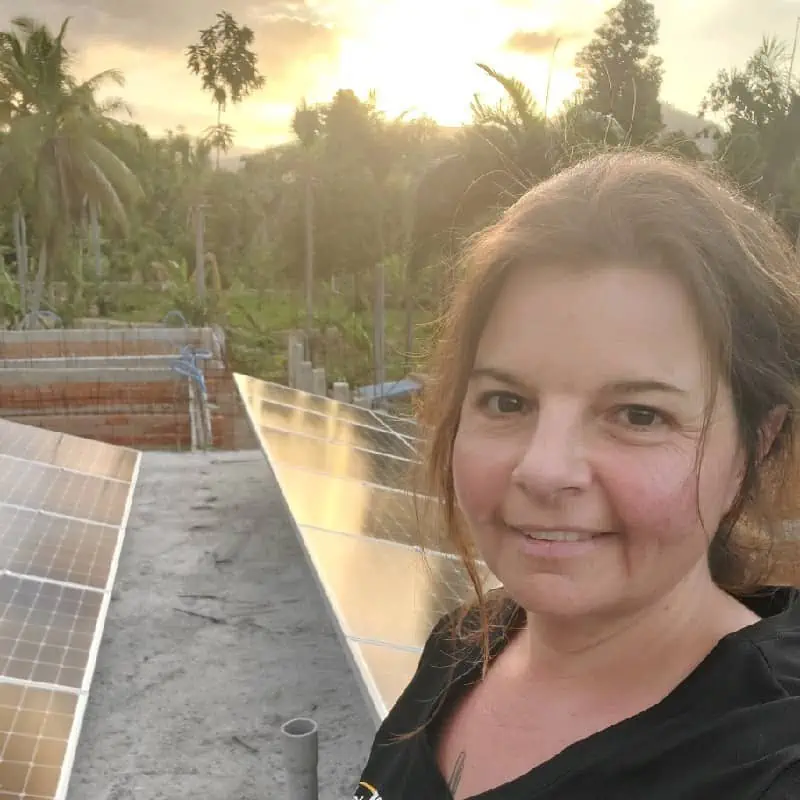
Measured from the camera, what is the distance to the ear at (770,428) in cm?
138

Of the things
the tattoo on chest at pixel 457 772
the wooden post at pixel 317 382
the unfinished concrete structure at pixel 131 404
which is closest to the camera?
the tattoo on chest at pixel 457 772

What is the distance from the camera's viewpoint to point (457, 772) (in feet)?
5.11

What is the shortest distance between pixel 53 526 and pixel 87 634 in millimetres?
1708

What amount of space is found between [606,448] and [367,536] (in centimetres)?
410

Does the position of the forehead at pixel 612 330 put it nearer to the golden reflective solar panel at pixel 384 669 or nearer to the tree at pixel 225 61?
the golden reflective solar panel at pixel 384 669

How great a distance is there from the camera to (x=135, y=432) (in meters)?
13.4

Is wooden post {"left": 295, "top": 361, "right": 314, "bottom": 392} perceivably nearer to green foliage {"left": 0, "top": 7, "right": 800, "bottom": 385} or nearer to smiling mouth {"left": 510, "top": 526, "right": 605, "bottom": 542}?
green foliage {"left": 0, "top": 7, "right": 800, "bottom": 385}

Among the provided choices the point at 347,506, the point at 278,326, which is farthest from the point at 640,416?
the point at 278,326

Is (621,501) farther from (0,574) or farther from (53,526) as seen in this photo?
(53,526)

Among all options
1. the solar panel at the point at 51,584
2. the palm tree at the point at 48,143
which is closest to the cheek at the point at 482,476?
the solar panel at the point at 51,584

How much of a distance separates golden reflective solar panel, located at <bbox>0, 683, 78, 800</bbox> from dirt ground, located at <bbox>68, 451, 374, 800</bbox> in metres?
0.53

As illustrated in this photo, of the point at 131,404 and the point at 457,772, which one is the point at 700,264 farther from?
the point at 131,404

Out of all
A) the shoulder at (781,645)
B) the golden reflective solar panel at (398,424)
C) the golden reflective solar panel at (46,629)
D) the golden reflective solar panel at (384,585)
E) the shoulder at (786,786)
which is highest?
the shoulder at (781,645)

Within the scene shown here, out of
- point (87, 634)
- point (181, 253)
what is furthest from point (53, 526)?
Result: point (181, 253)
